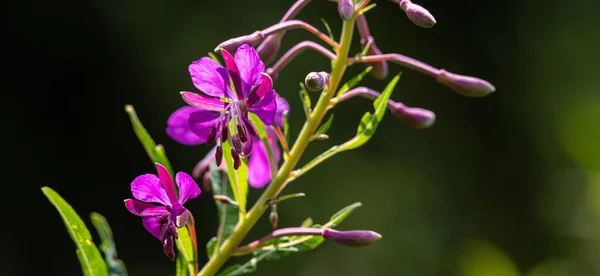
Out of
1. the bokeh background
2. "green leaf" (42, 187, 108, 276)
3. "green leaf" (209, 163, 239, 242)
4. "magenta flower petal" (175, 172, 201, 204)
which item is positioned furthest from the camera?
the bokeh background

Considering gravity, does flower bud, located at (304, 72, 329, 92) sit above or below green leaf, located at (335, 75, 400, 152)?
above

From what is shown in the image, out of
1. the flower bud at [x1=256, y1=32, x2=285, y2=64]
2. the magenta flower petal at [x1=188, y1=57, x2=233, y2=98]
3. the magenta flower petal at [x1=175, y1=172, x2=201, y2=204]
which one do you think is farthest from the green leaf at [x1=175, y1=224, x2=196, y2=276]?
the flower bud at [x1=256, y1=32, x2=285, y2=64]

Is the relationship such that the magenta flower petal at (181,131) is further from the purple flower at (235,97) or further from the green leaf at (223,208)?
the purple flower at (235,97)

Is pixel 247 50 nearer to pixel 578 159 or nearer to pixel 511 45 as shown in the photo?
pixel 578 159

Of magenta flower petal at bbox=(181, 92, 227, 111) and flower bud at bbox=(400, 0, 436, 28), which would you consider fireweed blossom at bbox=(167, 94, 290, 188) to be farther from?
flower bud at bbox=(400, 0, 436, 28)

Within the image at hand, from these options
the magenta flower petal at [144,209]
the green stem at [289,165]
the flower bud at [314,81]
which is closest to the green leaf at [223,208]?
the green stem at [289,165]

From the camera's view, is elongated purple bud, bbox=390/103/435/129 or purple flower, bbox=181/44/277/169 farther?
elongated purple bud, bbox=390/103/435/129
